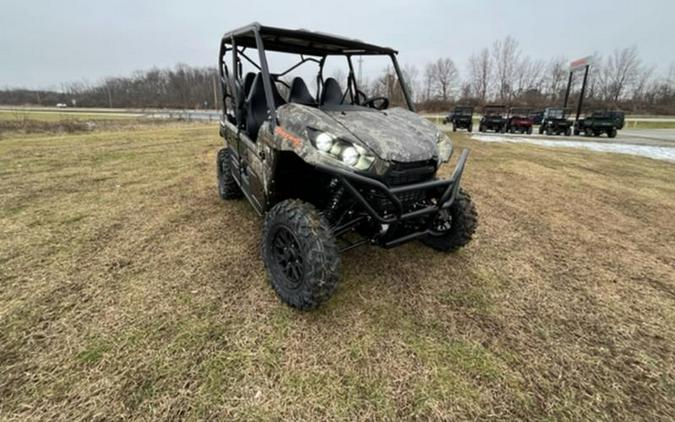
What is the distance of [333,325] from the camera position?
2092 mm

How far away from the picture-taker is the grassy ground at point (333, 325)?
5.13 ft

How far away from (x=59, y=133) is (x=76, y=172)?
12.0 meters

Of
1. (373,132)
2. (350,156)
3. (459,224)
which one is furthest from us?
(459,224)

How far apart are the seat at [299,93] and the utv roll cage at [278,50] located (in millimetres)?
210

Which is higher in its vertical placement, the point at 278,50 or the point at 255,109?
the point at 278,50

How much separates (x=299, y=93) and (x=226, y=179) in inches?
66.7

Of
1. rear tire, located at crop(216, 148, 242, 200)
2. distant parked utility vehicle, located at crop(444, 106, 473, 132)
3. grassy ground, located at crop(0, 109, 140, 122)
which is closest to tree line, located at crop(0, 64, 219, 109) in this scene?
grassy ground, located at crop(0, 109, 140, 122)

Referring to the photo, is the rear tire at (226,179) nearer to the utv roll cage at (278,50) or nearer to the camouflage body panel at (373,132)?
the utv roll cage at (278,50)

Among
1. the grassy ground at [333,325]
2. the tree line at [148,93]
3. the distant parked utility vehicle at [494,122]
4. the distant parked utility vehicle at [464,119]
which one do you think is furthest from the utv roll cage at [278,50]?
the tree line at [148,93]

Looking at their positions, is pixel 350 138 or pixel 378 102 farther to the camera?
pixel 378 102

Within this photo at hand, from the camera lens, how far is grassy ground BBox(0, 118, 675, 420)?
1.56m

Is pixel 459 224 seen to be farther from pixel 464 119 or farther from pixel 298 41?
pixel 464 119

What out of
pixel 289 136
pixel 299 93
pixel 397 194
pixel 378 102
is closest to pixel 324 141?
pixel 289 136

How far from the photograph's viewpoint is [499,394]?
162cm
